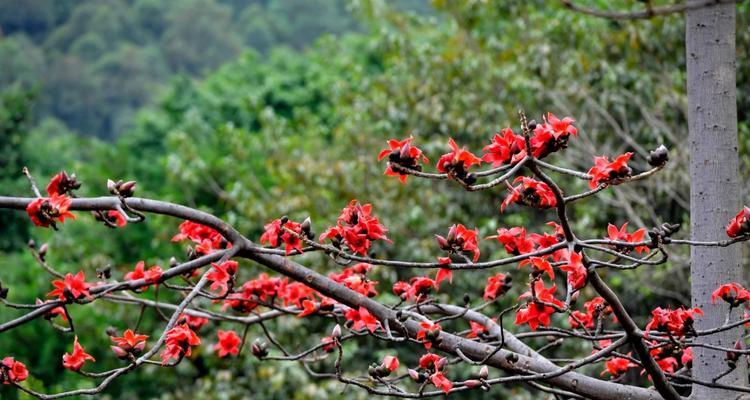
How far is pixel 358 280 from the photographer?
2066 mm

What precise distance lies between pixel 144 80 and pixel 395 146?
3243cm

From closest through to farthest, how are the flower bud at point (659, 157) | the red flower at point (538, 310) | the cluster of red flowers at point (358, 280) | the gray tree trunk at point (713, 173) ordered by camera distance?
the flower bud at point (659, 157), the red flower at point (538, 310), the gray tree trunk at point (713, 173), the cluster of red flowers at point (358, 280)

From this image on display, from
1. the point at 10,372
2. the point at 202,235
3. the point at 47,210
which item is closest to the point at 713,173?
the point at 202,235

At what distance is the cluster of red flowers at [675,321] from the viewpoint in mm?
1808

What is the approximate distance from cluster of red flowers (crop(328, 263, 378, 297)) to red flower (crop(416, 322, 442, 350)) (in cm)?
35

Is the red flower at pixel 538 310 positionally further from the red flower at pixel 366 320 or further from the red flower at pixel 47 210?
the red flower at pixel 47 210

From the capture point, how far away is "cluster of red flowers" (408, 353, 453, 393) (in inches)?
69.1

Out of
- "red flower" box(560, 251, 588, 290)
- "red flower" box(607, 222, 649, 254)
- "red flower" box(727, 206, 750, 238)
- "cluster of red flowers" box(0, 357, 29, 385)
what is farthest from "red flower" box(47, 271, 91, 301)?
"red flower" box(727, 206, 750, 238)

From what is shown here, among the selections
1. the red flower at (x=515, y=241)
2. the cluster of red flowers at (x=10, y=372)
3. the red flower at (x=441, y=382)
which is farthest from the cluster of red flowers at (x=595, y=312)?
the cluster of red flowers at (x=10, y=372)

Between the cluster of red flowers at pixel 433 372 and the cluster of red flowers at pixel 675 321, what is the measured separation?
44 centimetres

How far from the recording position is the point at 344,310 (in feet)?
7.07

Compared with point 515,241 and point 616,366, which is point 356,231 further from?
point 616,366

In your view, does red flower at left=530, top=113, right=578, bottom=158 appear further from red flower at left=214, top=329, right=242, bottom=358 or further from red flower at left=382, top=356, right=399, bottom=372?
red flower at left=214, top=329, right=242, bottom=358

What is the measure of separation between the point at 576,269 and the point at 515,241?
0.67ft
